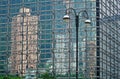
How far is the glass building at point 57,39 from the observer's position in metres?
49.6

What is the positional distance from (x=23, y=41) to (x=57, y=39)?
16.7 feet

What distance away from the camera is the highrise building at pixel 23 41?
52.3 m

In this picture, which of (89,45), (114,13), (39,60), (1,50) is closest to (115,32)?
(114,13)

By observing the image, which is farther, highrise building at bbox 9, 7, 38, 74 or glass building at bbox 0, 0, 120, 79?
highrise building at bbox 9, 7, 38, 74

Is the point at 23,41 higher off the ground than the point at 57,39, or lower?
lower

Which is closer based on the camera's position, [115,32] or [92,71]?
[92,71]

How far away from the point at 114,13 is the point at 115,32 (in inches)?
107

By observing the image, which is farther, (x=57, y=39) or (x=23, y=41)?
(x=23, y=41)

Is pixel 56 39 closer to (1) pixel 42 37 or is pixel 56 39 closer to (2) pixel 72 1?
(1) pixel 42 37

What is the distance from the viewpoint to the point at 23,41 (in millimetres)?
53281

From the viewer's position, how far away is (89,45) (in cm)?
4953

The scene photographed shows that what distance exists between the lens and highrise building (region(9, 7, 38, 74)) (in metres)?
52.3

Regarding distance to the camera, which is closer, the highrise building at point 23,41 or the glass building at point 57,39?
the glass building at point 57,39

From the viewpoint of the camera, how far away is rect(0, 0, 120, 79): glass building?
163ft
